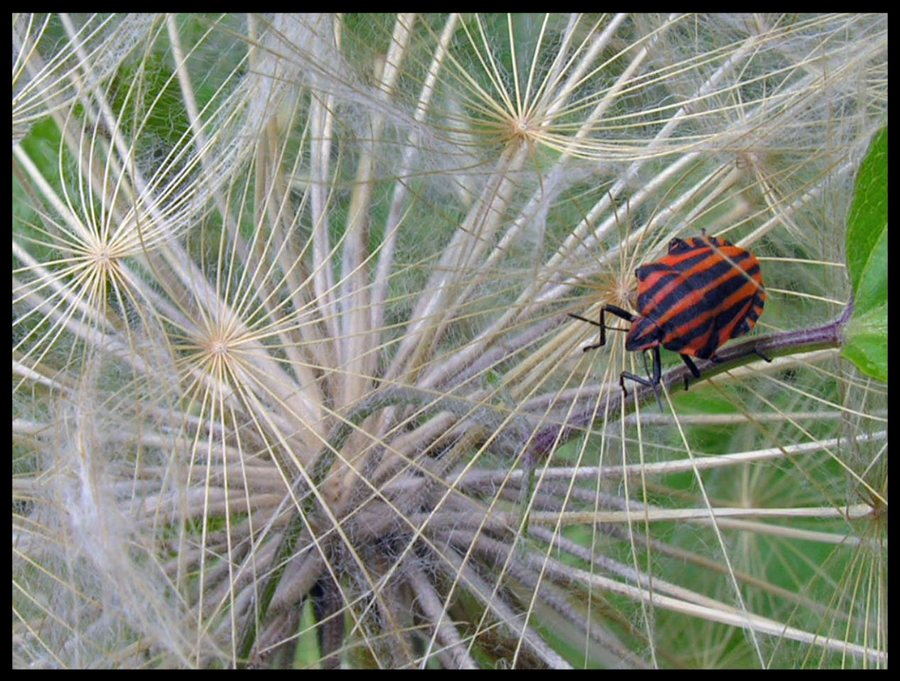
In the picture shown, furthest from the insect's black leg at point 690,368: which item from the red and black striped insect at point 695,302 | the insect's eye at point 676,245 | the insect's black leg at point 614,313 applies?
the insect's eye at point 676,245

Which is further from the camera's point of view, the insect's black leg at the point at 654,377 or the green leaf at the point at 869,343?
the insect's black leg at the point at 654,377

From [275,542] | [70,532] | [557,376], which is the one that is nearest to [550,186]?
[557,376]

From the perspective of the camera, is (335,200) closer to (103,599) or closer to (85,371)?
(85,371)

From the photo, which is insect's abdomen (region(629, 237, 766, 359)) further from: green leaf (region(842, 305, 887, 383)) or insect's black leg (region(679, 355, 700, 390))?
green leaf (region(842, 305, 887, 383))

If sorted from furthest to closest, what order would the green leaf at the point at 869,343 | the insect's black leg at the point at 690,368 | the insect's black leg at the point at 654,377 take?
the insect's black leg at the point at 654,377 → the insect's black leg at the point at 690,368 → the green leaf at the point at 869,343

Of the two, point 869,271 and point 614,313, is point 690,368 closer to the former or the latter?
point 614,313

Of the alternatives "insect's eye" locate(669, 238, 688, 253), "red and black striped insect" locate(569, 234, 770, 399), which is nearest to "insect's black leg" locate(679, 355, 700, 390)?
"red and black striped insect" locate(569, 234, 770, 399)

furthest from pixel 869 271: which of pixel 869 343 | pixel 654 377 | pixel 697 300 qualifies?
pixel 654 377

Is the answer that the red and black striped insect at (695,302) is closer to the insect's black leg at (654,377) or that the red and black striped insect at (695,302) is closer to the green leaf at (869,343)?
the insect's black leg at (654,377)
